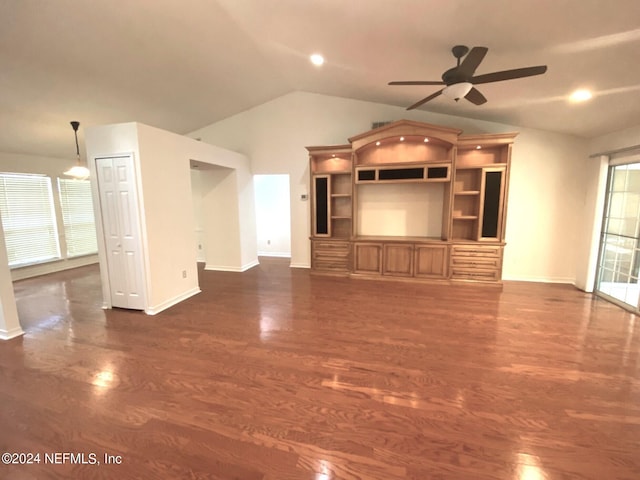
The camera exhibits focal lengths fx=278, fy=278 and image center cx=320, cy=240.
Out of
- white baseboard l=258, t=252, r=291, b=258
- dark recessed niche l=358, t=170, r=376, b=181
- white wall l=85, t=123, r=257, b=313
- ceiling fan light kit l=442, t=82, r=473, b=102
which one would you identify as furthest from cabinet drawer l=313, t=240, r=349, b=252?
ceiling fan light kit l=442, t=82, r=473, b=102

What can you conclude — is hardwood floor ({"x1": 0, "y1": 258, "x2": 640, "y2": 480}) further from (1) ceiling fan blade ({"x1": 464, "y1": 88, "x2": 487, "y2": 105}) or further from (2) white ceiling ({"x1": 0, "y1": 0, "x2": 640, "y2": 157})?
(2) white ceiling ({"x1": 0, "y1": 0, "x2": 640, "y2": 157})

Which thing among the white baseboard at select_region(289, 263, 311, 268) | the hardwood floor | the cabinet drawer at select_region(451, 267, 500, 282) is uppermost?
the cabinet drawer at select_region(451, 267, 500, 282)

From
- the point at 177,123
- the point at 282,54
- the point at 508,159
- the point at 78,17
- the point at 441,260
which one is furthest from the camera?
the point at 177,123

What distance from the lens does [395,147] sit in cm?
515

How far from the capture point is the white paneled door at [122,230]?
3.51m

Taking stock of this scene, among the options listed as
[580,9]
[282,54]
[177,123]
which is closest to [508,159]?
[580,9]

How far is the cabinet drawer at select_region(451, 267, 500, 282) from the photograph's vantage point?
188 inches

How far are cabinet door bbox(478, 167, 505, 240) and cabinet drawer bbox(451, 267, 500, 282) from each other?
0.57 m

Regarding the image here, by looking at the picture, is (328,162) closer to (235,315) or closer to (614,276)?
(235,315)

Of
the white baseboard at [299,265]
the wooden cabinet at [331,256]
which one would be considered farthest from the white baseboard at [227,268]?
the wooden cabinet at [331,256]

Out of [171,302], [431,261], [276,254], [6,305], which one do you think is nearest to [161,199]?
[171,302]

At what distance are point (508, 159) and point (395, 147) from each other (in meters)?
1.83

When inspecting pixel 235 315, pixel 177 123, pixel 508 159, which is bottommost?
pixel 235 315

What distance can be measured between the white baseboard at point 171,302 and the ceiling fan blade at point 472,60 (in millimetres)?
4422
